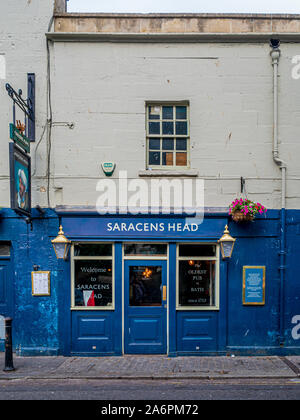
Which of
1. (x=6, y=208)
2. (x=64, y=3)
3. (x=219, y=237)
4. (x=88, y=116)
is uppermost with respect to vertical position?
(x=64, y=3)

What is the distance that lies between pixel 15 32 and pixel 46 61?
3.50ft

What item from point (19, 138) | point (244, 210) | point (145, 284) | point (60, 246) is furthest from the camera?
point (145, 284)

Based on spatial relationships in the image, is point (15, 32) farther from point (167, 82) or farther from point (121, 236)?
point (121, 236)

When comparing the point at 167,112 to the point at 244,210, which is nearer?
the point at 244,210

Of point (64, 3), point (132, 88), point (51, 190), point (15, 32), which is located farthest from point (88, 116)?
point (64, 3)

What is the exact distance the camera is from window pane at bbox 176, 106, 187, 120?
941cm

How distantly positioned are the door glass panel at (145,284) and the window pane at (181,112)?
3782 millimetres

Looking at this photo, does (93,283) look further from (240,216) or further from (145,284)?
(240,216)

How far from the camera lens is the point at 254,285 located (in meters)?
9.09

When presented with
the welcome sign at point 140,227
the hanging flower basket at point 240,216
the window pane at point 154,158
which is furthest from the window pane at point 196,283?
the window pane at point 154,158

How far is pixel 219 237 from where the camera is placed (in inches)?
356

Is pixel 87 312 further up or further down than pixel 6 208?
further down

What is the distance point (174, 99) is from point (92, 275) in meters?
4.80

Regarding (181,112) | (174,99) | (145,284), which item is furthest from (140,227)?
(174,99)
